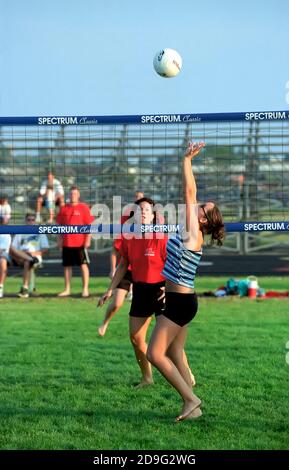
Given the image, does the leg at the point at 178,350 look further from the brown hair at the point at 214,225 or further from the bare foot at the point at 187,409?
the brown hair at the point at 214,225

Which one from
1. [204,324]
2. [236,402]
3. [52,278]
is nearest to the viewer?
[236,402]

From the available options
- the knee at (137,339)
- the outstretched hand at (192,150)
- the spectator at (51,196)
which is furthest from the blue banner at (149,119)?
the spectator at (51,196)

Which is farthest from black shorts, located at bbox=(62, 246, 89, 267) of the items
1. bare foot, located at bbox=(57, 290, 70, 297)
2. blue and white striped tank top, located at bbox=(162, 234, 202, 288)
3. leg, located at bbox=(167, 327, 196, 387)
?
blue and white striped tank top, located at bbox=(162, 234, 202, 288)

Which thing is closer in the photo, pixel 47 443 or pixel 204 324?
pixel 47 443

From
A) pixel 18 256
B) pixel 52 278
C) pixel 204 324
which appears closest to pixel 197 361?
pixel 204 324

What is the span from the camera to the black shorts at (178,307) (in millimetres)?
7738

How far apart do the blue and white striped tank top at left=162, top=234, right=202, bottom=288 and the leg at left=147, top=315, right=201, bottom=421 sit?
1.20ft

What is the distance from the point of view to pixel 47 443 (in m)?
7.01

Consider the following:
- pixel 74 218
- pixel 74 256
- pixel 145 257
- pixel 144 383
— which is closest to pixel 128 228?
pixel 145 257

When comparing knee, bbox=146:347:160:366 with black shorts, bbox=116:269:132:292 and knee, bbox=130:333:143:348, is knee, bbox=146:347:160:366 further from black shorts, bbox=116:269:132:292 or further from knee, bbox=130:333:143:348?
black shorts, bbox=116:269:132:292

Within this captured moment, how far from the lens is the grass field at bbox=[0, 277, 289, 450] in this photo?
7.23m
